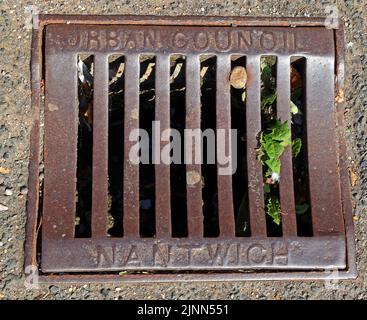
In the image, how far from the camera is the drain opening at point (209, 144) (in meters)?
2.09

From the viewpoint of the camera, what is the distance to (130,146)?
6.64 ft

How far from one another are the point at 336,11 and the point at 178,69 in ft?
2.01

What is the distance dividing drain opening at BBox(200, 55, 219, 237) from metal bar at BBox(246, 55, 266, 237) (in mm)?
130

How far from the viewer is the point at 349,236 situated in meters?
2.00

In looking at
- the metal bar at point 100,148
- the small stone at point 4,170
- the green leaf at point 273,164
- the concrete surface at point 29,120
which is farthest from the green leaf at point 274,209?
the small stone at point 4,170

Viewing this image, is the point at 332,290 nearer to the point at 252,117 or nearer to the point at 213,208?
the point at 213,208

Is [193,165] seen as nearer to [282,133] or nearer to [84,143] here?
[282,133]

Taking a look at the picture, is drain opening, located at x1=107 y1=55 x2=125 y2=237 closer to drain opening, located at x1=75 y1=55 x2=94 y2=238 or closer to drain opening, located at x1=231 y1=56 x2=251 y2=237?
drain opening, located at x1=75 y1=55 x2=94 y2=238

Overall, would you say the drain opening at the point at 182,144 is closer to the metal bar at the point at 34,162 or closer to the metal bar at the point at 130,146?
the metal bar at the point at 130,146

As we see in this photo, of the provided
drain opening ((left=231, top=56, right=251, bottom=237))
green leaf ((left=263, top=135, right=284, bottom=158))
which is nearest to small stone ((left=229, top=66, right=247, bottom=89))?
drain opening ((left=231, top=56, right=251, bottom=237))

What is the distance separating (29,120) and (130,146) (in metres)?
0.36

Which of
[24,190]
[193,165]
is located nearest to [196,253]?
[193,165]

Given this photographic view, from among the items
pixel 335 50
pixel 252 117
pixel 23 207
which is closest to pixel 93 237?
pixel 23 207

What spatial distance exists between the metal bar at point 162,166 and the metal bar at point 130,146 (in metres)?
0.07
